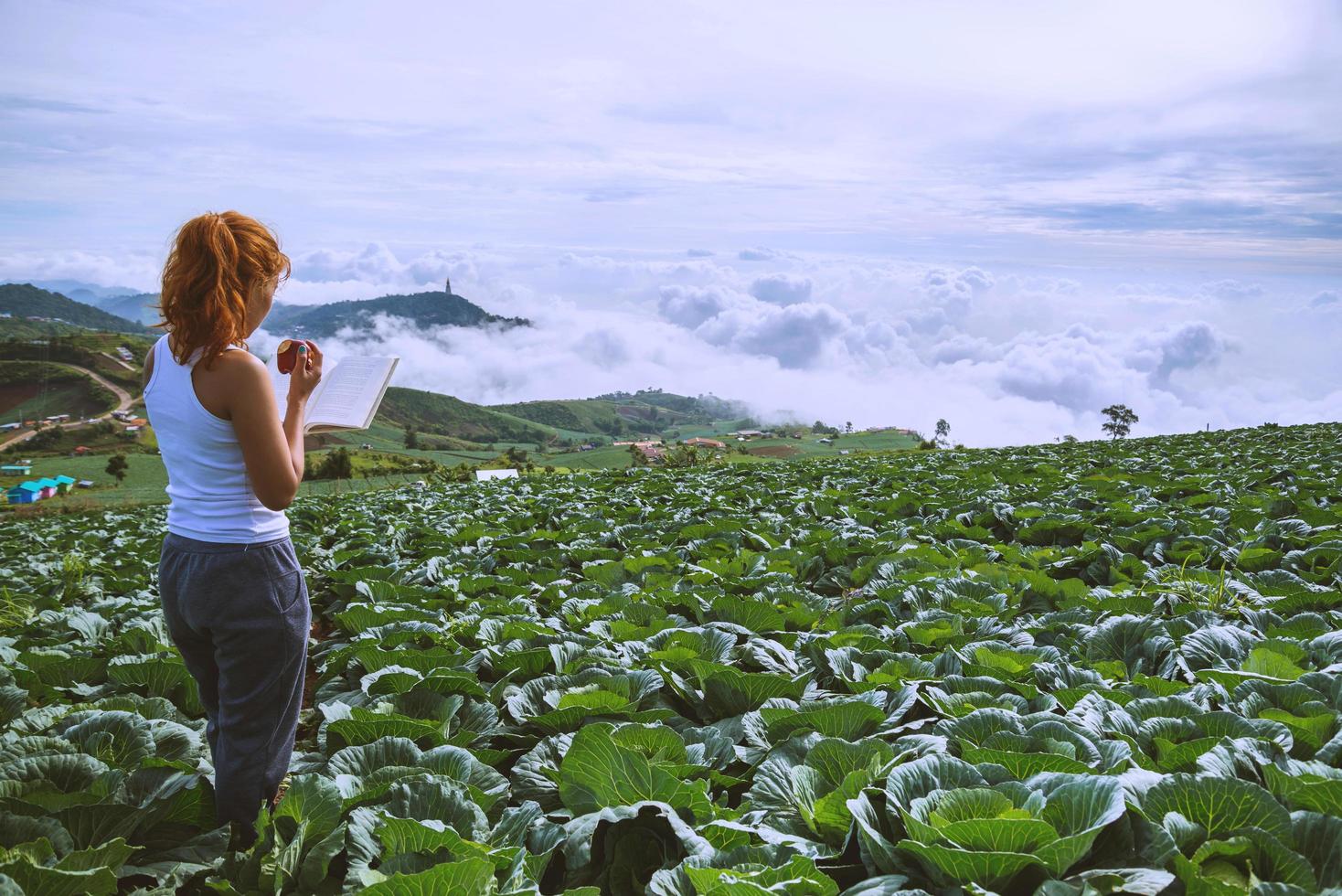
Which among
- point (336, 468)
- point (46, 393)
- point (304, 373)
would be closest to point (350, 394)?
point (304, 373)

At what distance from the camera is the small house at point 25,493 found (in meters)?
48.6

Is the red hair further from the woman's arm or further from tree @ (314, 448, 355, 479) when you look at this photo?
tree @ (314, 448, 355, 479)

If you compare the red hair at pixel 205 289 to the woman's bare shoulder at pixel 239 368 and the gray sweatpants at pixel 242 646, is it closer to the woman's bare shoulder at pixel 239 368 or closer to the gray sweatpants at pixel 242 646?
the woman's bare shoulder at pixel 239 368

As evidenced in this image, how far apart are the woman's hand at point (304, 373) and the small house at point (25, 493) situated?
2244 inches

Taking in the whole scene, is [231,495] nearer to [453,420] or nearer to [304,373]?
[304,373]

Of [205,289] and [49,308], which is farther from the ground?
[49,308]

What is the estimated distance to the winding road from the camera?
8569 cm

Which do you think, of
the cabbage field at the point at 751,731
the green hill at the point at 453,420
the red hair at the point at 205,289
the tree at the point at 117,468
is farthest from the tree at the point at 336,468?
the green hill at the point at 453,420

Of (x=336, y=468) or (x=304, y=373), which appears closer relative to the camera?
(x=304, y=373)

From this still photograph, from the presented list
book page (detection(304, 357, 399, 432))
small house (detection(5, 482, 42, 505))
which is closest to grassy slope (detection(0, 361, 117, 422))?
small house (detection(5, 482, 42, 505))

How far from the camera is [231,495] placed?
2744mm

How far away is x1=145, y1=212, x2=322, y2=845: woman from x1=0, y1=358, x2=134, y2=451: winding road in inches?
4093

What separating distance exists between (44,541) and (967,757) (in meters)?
15.6

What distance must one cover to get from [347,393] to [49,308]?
688 ft
